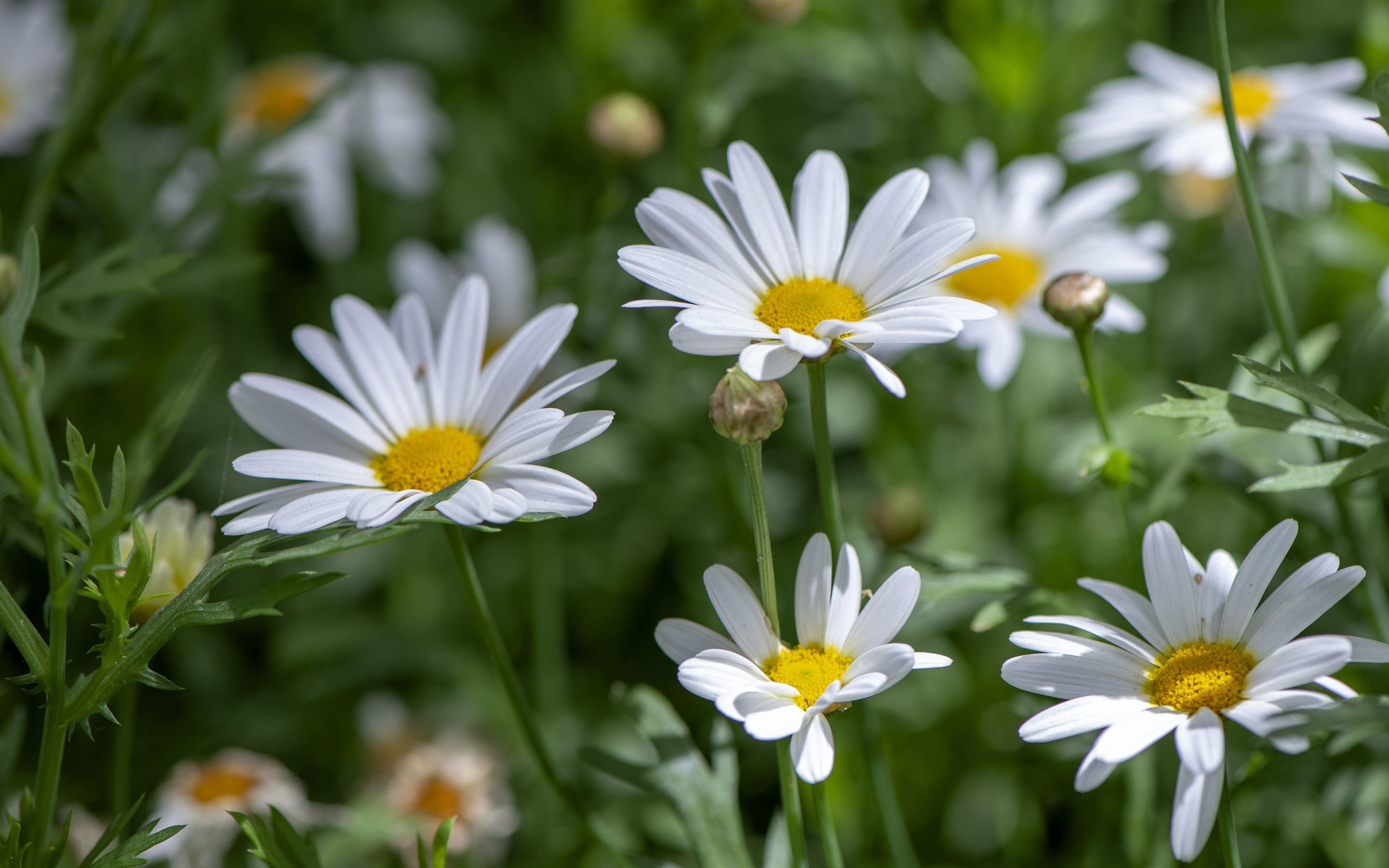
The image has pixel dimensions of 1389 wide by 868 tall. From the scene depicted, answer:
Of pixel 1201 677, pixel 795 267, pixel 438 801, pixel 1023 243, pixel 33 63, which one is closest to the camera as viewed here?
pixel 1201 677

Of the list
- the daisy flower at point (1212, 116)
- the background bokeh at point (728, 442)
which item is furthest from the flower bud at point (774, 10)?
the daisy flower at point (1212, 116)

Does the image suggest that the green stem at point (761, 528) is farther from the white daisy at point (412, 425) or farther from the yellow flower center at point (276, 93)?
the yellow flower center at point (276, 93)

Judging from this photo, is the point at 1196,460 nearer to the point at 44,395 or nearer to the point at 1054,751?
the point at 1054,751

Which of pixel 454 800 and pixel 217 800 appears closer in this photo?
pixel 217 800

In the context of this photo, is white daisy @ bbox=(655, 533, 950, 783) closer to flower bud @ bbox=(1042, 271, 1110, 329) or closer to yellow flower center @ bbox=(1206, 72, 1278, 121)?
flower bud @ bbox=(1042, 271, 1110, 329)

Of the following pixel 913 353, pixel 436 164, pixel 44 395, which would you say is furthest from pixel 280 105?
pixel 913 353

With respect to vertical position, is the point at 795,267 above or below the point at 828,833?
above

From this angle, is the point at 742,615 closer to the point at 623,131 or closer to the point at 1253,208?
the point at 1253,208

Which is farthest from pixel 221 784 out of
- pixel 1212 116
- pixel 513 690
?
pixel 1212 116
